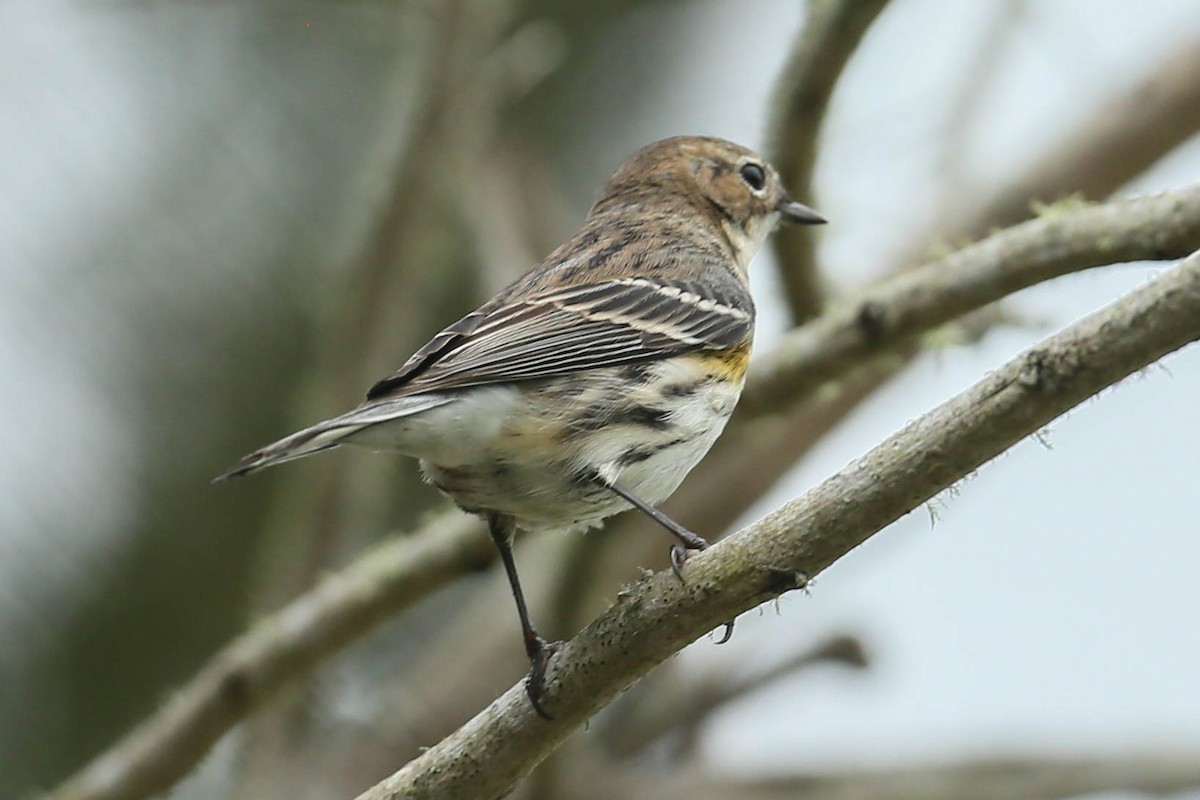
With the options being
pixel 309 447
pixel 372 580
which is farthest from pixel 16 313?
pixel 309 447

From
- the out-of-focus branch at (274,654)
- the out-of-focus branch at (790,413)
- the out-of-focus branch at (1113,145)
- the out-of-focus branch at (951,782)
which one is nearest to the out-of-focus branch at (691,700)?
the out-of-focus branch at (951,782)

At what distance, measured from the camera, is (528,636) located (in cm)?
452

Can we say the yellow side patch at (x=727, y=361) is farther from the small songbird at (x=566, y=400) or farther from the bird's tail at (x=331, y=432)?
the bird's tail at (x=331, y=432)

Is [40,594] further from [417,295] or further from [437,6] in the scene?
[437,6]

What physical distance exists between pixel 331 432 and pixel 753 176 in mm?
3268

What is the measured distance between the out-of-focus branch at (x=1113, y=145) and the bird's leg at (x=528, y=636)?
146 inches

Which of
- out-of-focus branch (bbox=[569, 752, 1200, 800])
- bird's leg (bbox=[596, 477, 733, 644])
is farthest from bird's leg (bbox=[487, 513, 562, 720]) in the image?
out-of-focus branch (bbox=[569, 752, 1200, 800])

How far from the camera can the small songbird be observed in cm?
437

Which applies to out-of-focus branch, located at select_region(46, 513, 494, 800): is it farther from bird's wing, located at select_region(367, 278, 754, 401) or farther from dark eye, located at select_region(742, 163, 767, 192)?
dark eye, located at select_region(742, 163, 767, 192)

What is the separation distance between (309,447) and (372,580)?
2303 mm

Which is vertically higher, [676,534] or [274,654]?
[274,654]

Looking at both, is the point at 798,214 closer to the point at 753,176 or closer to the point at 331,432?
the point at 753,176

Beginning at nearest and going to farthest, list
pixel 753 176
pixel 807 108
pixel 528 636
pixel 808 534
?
1. pixel 808 534
2. pixel 528 636
3. pixel 807 108
4. pixel 753 176

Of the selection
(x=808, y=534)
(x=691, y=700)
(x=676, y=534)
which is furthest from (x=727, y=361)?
(x=691, y=700)
